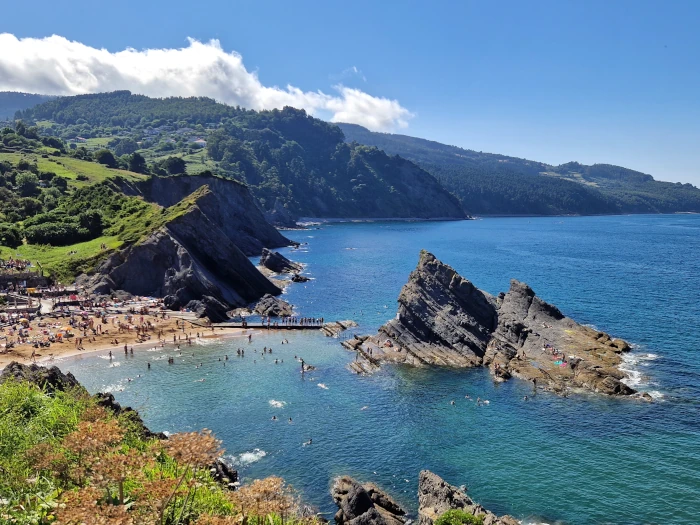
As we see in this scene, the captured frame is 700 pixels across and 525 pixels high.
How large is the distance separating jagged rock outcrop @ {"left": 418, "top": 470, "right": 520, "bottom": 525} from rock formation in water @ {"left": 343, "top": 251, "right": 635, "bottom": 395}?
26.9m

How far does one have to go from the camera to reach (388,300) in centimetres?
10006

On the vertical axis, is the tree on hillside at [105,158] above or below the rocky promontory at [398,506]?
above

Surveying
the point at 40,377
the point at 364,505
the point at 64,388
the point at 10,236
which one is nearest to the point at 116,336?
the point at 40,377

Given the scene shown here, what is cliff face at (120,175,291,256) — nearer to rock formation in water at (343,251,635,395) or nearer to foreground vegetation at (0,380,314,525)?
rock formation in water at (343,251,635,395)

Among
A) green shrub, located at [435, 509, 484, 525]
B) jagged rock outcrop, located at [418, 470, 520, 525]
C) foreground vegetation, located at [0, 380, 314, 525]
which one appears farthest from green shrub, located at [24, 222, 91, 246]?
green shrub, located at [435, 509, 484, 525]

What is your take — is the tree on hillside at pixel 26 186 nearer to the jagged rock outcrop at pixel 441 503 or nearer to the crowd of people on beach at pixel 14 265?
the crowd of people on beach at pixel 14 265

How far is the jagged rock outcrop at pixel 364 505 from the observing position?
3153cm

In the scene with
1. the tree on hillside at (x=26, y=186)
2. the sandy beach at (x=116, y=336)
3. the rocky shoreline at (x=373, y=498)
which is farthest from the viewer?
the tree on hillside at (x=26, y=186)

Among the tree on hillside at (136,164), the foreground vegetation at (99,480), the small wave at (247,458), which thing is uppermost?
the tree on hillside at (136,164)

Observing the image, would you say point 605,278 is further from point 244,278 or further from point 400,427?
point 400,427

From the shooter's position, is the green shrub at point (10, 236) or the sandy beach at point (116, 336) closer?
the sandy beach at point (116, 336)

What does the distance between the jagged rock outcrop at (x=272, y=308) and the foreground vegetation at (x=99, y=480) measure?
193ft

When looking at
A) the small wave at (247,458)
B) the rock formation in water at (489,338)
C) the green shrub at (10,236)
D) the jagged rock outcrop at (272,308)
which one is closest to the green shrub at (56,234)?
the green shrub at (10,236)

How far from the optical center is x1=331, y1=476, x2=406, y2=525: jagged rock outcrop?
31.5 meters
